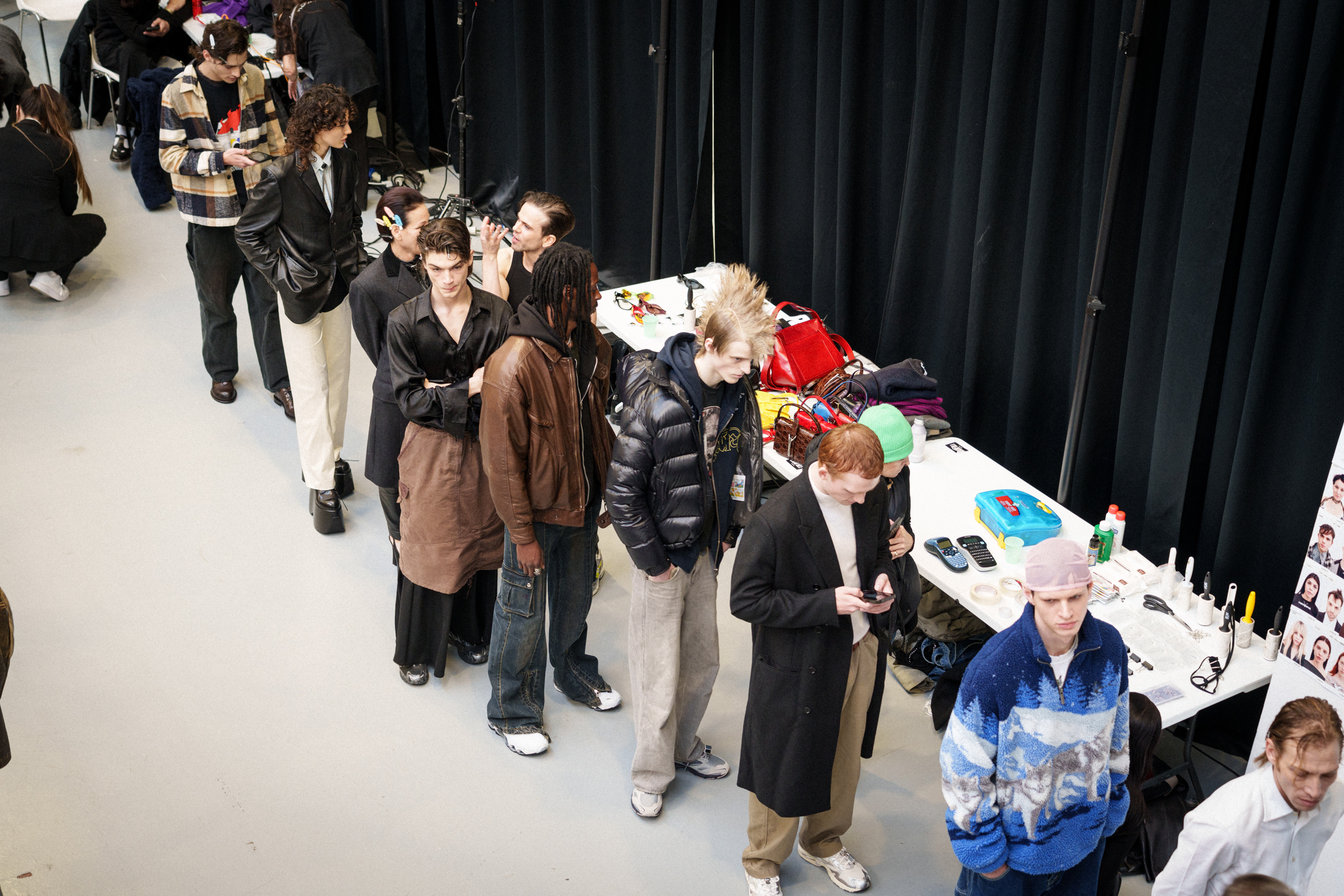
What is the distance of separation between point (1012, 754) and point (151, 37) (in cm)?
694

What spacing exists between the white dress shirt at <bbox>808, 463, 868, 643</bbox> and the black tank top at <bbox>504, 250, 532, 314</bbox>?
1414mm

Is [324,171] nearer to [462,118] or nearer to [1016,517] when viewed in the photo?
[1016,517]

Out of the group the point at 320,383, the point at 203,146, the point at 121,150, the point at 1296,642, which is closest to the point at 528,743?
the point at 320,383

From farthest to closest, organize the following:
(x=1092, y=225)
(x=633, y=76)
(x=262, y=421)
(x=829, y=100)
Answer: (x=633, y=76) → (x=262, y=421) → (x=829, y=100) → (x=1092, y=225)

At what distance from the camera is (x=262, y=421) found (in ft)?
16.6

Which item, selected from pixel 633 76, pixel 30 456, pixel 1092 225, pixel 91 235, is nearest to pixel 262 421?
pixel 30 456

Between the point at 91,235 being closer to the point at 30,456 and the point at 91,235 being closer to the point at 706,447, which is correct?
the point at 30,456

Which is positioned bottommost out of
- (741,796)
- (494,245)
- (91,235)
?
(741,796)

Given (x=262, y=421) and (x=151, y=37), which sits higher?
(x=151, y=37)

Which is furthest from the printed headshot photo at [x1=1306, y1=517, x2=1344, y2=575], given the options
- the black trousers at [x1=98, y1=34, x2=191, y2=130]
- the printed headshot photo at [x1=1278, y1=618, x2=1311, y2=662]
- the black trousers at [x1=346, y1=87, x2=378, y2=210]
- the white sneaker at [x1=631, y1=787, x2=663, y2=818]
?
the black trousers at [x1=98, y1=34, x2=191, y2=130]

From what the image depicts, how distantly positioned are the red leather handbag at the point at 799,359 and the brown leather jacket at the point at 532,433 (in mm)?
1165

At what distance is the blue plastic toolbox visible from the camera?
339cm

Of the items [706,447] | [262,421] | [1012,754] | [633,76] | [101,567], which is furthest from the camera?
[633,76]

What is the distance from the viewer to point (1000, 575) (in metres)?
3.31
